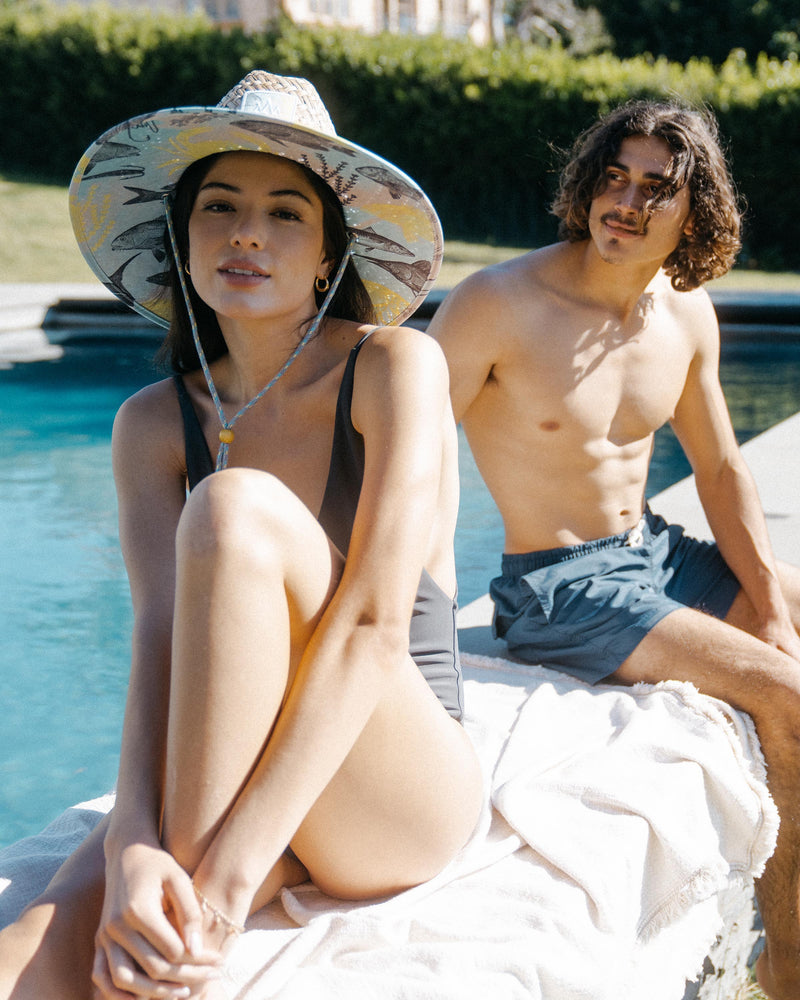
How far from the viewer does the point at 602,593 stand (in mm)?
2787

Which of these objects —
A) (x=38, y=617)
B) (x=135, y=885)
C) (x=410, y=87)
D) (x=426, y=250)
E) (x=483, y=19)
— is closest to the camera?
(x=135, y=885)

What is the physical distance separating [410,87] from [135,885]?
18.0 meters

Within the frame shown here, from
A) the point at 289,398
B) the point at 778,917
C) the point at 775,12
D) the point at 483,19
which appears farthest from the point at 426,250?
the point at 483,19

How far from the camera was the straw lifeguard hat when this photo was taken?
201cm

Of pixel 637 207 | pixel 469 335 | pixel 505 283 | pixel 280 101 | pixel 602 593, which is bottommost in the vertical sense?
pixel 602 593

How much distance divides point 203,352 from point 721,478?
1519 millimetres

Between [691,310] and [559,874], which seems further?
[691,310]

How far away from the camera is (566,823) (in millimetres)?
2051

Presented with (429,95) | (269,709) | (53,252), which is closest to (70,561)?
(269,709)

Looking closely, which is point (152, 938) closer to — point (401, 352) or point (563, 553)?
point (401, 352)

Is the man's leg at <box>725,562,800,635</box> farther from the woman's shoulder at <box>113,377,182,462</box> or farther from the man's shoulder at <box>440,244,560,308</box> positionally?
the woman's shoulder at <box>113,377,182,462</box>

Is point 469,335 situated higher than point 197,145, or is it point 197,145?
point 197,145

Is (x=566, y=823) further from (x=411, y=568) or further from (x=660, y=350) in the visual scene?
(x=660, y=350)

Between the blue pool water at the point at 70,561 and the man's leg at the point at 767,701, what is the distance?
7.12ft
